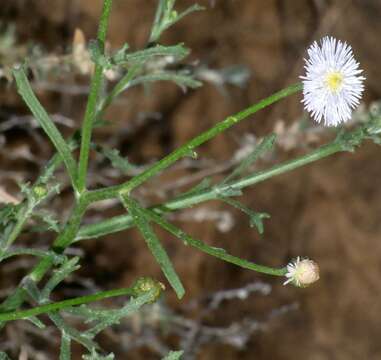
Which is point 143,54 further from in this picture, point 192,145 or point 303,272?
point 303,272

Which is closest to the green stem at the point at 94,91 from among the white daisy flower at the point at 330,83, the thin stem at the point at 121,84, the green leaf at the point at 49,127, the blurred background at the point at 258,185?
the green leaf at the point at 49,127

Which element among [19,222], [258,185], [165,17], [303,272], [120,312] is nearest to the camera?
[303,272]

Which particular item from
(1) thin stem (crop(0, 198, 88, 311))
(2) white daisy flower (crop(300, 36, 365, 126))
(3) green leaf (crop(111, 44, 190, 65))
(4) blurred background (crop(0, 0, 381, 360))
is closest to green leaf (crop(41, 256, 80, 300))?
(1) thin stem (crop(0, 198, 88, 311))

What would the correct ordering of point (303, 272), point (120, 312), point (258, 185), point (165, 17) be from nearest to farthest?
point (303, 272) < point (120, 312) < point (165, 17) < point (258, 185)

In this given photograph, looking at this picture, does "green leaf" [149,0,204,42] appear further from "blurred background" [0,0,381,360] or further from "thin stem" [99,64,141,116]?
"blurred background" [0,0,381,360]

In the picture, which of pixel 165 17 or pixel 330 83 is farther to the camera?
pixel 165 17

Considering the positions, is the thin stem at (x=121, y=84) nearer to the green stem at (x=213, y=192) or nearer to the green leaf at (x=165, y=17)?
the green leaf at (x=165, y=17)

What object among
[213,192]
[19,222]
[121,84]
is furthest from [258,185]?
[19,222]

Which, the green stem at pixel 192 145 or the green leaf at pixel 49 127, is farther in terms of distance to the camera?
the green leaf at pixel 49 127
